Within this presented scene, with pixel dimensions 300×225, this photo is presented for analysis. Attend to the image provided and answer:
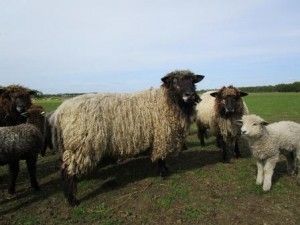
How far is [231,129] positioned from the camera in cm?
1127

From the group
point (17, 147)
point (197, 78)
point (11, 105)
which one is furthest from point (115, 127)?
point (11, 105)

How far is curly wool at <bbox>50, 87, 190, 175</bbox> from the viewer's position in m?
8.19

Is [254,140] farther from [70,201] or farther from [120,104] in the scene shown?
[70,201]

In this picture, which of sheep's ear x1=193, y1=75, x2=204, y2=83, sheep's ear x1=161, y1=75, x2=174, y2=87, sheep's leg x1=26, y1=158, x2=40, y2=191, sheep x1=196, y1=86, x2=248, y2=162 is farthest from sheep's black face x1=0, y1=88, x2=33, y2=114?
sheep x1=196, y1=86, x2=248, y2=162

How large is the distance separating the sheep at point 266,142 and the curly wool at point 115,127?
1748 mm

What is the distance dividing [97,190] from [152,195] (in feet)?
4.64

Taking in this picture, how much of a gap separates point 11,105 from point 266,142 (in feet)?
20.9

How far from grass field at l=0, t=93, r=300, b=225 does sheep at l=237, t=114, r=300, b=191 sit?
0.38 meters

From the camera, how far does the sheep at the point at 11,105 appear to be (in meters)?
10.3

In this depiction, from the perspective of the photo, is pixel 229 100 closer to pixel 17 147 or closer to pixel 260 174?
pixel 260 174

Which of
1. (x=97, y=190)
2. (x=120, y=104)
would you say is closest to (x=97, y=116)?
(x=120, y=104)

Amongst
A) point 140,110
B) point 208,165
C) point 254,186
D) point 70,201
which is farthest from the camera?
point 208,165

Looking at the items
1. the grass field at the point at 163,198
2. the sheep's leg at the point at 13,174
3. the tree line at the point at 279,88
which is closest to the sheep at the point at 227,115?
the grass field at the point at 163,198

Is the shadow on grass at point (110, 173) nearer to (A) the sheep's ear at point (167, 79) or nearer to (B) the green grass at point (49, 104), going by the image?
(A) the sheep's ear at point (167, 79)
